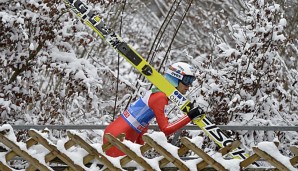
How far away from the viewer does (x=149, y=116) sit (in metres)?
6.73

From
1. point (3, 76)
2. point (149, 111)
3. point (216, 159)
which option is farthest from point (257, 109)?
point (216, 159)

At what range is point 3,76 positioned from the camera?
9180 millimetres

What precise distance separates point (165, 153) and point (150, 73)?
2646 mm

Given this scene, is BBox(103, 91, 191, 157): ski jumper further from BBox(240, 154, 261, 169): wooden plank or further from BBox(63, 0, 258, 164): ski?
BBox(240, 154, 261, 169): wooden plank

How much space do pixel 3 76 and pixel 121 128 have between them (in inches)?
117

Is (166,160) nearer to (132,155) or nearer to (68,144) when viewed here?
(132,155)

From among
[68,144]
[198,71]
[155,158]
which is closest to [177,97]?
[155,158]

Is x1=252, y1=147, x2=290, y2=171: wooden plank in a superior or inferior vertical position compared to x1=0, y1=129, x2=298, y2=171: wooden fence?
inferior

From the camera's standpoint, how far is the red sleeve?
656cm

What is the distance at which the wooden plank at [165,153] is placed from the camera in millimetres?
5074

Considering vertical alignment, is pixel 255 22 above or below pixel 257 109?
above

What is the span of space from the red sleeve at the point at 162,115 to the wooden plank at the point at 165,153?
4.72ft

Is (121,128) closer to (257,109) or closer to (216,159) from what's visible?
(216,159)

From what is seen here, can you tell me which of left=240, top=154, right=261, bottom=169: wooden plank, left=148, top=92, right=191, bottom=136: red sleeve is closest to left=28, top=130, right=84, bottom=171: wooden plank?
left=240, top=154, right=261, bottom=169: wooden plank
